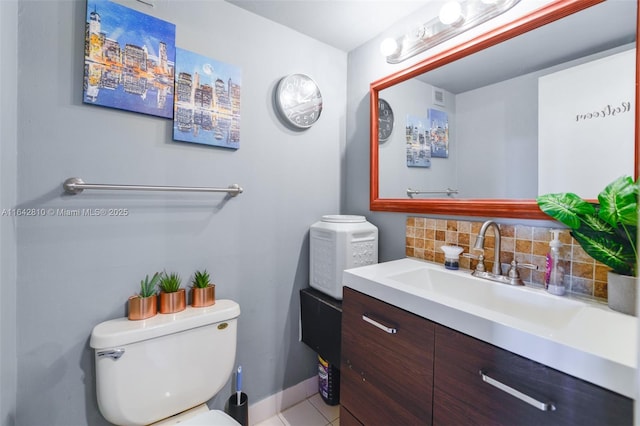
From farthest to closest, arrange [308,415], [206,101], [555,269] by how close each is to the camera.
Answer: [308,415], [206,101], [555,269]

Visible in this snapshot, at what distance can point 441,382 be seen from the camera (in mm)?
749

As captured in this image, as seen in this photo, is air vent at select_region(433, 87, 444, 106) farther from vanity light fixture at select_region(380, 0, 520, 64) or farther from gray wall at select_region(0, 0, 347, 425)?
gray wall at select_region(0, 0, 347, 425)

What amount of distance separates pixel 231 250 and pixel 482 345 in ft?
3.55

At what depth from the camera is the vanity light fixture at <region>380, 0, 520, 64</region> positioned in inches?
41.6

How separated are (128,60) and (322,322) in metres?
1.43

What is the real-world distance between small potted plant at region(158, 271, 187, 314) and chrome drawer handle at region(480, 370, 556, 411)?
3.56ft

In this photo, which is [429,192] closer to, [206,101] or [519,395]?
[519,395]

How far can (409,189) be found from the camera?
1.40 meters

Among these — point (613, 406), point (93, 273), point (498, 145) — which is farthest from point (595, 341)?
point (93, 273)

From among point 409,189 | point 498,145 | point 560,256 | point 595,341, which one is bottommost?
point 595,341

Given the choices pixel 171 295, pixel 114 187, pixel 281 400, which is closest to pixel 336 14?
pixel 114 187

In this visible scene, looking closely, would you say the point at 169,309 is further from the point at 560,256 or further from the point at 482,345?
the point at 560,256

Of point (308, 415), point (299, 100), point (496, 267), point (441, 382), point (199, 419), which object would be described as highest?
point (299, 100)

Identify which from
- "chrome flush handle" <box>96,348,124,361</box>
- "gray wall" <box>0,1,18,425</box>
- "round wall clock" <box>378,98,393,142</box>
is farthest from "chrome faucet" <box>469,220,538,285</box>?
"gray wall" <box>0,1,18,425</box>
